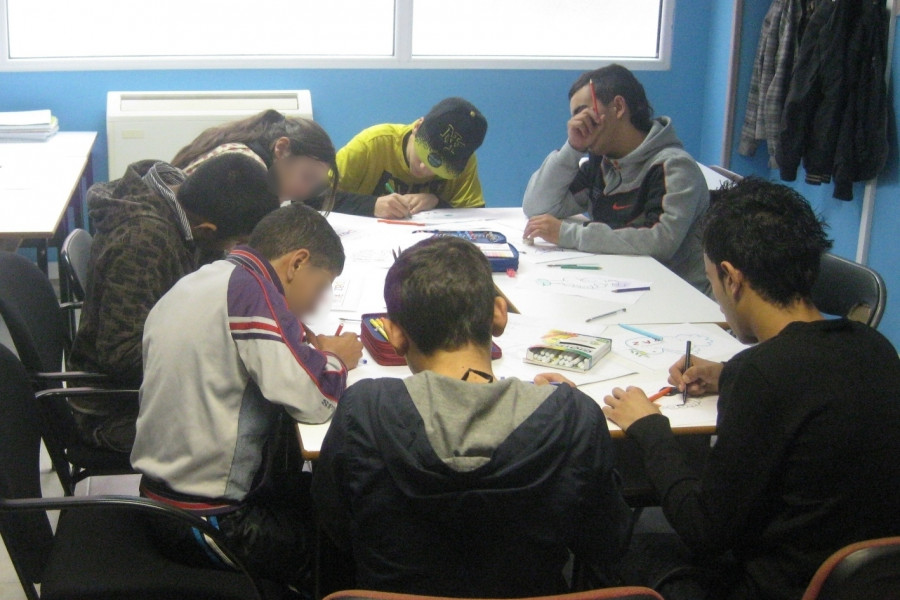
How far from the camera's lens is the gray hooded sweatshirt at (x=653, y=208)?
9.36 ft

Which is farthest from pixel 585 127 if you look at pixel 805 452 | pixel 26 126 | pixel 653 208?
pixel 26 126

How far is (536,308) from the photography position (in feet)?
7.70

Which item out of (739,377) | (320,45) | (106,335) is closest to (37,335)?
(106,335)

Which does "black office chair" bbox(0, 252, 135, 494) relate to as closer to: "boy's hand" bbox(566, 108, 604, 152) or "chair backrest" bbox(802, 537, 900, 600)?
"chair backrest" bbox(802, 537, 900, 600)

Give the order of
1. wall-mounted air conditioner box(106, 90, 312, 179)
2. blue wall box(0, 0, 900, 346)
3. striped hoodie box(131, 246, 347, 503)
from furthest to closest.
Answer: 1. blue wall box(0, 0, 900, 346)
2. wall-mounted air conditioner box(106, 90, 312, 179)
3. striped hoodie box(131, 246, 347, 503)

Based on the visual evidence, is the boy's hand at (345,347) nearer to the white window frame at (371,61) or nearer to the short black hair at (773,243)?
the short black hair at (773,243)

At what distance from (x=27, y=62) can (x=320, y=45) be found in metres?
1.42

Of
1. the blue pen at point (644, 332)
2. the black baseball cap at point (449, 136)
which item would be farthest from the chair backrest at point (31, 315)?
the black baseball cap at point (449, 136)

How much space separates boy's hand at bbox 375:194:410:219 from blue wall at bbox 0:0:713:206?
153 cm

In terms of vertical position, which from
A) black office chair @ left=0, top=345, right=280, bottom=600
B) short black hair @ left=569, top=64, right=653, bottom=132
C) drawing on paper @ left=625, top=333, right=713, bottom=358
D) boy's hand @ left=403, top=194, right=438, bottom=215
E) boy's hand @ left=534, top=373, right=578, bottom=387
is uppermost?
short black hair @ left=569, top=64, right=653, bottom=132

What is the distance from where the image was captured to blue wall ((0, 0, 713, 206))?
14.7ft

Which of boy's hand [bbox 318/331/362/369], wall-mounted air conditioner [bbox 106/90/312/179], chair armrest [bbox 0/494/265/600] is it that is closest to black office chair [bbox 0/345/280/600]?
chair armrest [bbox 0/494/265/600]

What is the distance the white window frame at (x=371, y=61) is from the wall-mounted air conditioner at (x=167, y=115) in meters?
0.16

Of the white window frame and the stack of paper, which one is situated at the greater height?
the white window frame
